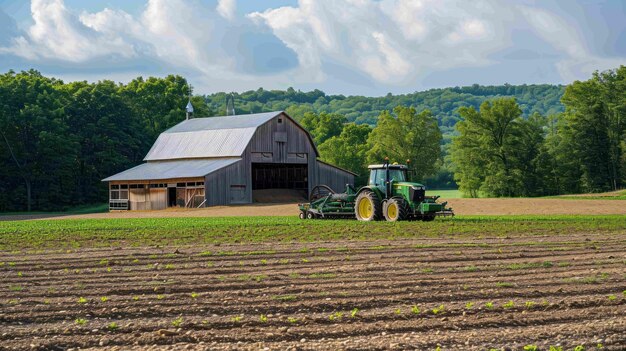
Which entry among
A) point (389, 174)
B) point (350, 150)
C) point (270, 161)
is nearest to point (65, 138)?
point (270, 161)

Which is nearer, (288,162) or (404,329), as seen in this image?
(404,329)

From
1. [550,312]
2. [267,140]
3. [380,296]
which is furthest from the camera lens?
[267,140]

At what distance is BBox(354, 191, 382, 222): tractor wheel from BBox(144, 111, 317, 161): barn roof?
26866 millimetres

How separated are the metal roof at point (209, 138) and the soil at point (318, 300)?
44.1 m

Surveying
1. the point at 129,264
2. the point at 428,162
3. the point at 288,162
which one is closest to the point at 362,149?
the point at 428,162

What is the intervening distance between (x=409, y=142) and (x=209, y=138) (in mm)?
27084

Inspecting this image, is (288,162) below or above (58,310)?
above

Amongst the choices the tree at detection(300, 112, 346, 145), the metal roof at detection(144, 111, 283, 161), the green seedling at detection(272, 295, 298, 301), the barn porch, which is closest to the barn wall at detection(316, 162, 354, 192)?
the metal roof at detection(144, 111, 283, 161)

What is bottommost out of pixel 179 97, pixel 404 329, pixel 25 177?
pixel 404 329

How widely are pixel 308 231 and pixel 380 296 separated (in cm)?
1884

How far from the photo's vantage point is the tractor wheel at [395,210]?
3881 cm

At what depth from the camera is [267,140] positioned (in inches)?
2761

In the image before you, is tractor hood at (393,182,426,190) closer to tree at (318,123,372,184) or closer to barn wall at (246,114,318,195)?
barn wall at (246,114,318,195)

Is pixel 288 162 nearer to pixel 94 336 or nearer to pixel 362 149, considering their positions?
pixel 362 149
